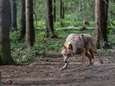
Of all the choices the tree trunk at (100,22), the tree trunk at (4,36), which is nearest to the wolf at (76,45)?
the tree trunk at (4,36)

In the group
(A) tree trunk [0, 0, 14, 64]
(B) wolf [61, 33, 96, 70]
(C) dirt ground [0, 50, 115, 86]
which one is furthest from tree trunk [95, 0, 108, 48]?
(A) tree trunk [0, 0, 14, 64]

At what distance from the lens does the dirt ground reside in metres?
10.1

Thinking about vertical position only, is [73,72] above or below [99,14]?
below

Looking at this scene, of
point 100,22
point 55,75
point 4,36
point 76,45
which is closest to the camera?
point 55,75

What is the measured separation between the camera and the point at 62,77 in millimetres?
10766

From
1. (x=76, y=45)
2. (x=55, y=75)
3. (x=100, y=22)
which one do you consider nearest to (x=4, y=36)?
(x=76, y=45)

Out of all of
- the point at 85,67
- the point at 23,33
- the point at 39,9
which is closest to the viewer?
the point at 85,67

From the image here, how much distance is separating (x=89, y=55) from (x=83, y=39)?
99 cm

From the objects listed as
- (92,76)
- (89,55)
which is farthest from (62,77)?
(89,55)

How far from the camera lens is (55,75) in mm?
11102

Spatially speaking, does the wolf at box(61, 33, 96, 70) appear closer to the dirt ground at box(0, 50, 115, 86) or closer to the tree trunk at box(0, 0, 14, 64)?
the dirt ground at box(0, 50, 115, 86)

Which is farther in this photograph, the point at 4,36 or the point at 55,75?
the point at 4,36

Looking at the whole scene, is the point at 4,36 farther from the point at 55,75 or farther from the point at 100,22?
the point at 100,22

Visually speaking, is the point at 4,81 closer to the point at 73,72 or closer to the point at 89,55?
the point at 73,72
